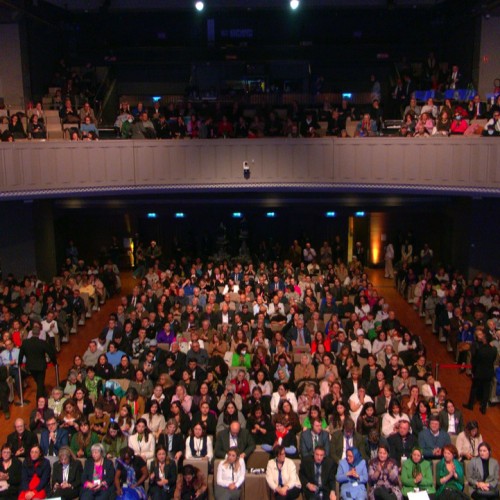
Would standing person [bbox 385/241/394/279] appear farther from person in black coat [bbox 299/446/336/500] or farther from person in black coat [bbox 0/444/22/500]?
person in black coat [bbox 0/444/22/500]

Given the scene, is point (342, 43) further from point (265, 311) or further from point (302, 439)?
point (302, 439)

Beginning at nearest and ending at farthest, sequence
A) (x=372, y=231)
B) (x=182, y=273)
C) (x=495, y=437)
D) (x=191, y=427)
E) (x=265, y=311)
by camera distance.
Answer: (x=191, y=427)
(x=495, y=437)
(x=265, y=311)
(x=182, y=273)
(x=372, y=231)

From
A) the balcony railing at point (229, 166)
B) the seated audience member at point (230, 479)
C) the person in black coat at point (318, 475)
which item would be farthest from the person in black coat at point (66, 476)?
the balcony railing at point (229, 166)

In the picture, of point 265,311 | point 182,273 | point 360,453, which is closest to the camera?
point 360,453

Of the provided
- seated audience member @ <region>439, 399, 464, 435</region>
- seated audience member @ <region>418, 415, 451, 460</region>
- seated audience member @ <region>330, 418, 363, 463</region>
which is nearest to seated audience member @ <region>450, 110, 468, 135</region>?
seated audience member @ <region>439, 399, 464, 435</region>

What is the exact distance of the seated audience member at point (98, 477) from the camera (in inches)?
310

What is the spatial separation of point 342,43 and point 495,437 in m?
14.2

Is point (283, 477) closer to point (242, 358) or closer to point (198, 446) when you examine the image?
point (198, 446)

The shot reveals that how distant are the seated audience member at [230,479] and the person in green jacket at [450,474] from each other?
2.24 metres

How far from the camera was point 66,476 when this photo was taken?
316 inches

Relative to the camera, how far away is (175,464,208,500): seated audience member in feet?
25.2

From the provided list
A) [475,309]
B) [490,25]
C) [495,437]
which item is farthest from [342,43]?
[495,437]

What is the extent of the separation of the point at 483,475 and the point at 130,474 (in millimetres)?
4028

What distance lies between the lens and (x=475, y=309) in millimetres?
12961
